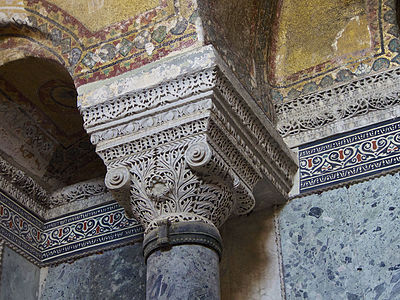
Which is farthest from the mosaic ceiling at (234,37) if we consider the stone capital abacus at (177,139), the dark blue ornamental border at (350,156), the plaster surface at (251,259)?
the plaster surface at (251,259)

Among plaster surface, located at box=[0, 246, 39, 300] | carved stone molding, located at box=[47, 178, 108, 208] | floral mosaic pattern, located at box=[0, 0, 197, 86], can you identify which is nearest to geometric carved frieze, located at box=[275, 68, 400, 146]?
floral mosaic pattern, located at box=[0, 0, 197, 86]

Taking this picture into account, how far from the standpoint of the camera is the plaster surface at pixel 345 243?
4.36m

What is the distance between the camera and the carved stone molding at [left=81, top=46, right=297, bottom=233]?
4188mm

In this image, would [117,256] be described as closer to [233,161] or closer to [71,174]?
[71,174]

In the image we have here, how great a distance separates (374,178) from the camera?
15.3 feet

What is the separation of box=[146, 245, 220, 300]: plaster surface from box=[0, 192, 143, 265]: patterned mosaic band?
1252 mm

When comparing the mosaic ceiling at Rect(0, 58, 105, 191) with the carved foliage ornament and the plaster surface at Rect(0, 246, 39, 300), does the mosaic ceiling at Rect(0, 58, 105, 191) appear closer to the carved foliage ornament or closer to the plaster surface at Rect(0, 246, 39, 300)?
the plaster surface at Rect(0, 246, 39, 300)

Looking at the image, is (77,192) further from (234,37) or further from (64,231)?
(234,37)

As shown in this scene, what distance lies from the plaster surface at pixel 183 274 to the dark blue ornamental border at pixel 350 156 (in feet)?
3.51

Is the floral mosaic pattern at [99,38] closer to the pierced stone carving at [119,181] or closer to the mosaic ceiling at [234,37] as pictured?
the mosaic ceiling at [234,37]

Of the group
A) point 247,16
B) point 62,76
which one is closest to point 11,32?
point 62,76

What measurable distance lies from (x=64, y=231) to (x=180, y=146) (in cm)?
184

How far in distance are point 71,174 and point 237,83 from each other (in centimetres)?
208

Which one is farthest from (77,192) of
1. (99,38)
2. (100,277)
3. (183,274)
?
(183,274)
